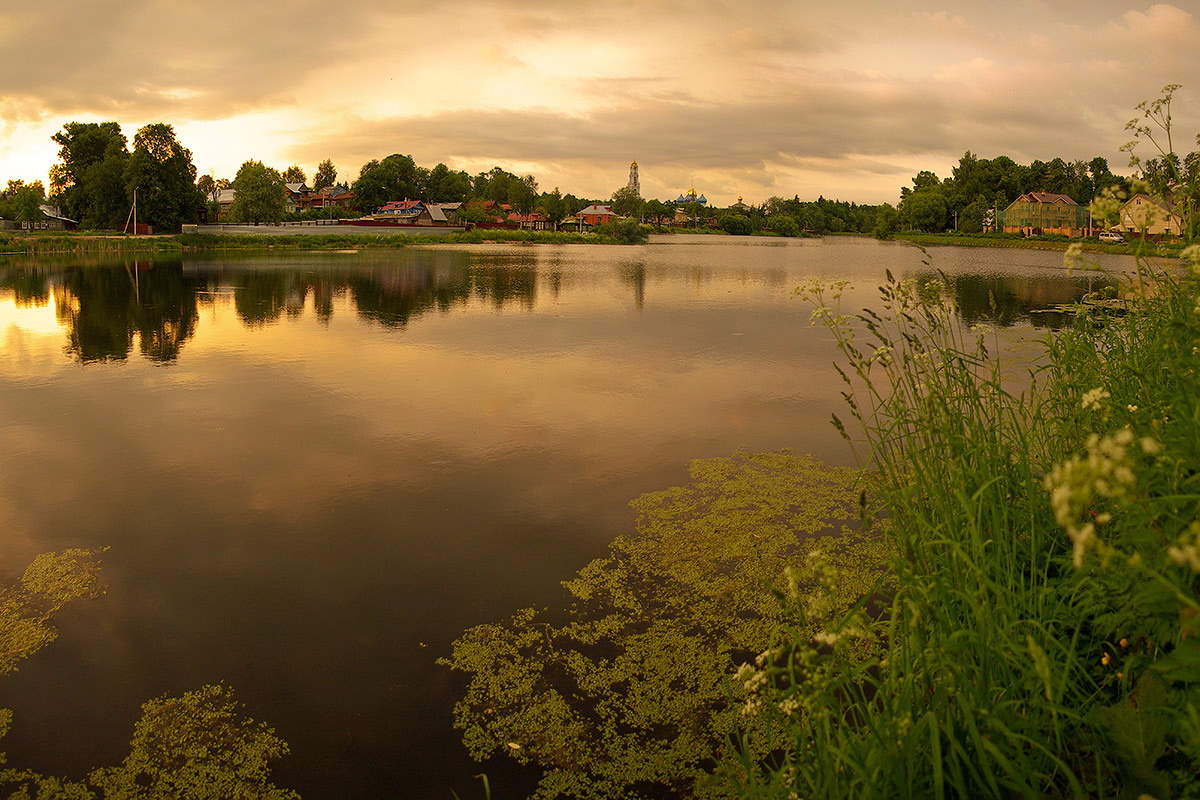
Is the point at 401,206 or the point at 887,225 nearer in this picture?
the point at 401,206

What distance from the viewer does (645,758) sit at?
365 centimetres

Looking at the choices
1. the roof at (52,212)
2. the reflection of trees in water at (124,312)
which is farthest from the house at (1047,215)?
the roof at (52,212)

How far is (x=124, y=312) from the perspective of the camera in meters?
17.8

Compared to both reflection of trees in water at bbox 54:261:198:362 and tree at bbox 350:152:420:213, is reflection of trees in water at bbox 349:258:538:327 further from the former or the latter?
tree at bbox 350:152:420:213

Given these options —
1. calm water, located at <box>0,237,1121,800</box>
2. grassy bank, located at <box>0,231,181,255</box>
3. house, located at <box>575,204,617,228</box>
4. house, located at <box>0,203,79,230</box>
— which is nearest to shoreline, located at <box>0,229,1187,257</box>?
grassy bank, located at <box>0,231,181,255</box>

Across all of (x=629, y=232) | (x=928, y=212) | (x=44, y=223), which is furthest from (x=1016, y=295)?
(x=44, y=223)

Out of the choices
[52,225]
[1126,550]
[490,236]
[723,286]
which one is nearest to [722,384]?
[1126,550]

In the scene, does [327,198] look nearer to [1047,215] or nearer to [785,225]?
[785,225]

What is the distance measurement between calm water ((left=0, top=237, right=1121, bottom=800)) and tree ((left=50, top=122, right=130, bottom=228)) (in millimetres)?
51005

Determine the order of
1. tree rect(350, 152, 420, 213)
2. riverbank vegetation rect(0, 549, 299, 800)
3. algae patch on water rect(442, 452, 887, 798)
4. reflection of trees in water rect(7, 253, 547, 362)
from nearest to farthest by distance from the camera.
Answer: riverbank vegetation rect(0, 549, 299, 800)
algae patch on water rect(442, 452, 887, 798)
reflection of trees in water rect(7, 253, 547, 362)
tree rect(350, 152, 420, 213)

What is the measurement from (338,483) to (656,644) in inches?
144

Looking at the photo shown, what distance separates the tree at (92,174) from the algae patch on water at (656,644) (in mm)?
65980

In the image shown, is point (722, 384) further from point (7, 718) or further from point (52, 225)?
point (52, 225)

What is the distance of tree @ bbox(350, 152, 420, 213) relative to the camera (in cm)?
10319
